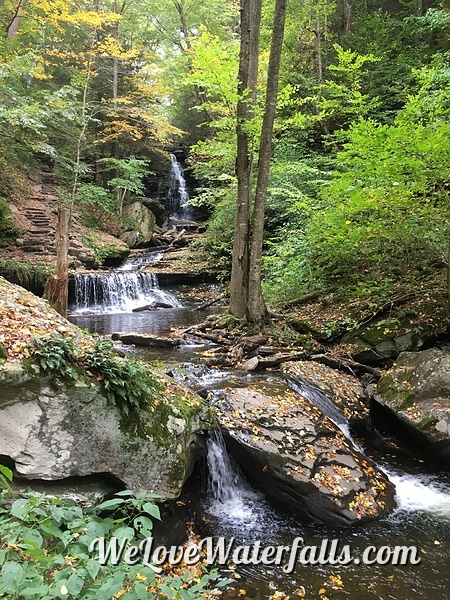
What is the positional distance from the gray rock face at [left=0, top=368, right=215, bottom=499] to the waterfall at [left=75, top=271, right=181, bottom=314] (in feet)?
31.9

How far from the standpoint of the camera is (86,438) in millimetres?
3520

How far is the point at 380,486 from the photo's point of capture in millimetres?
4582

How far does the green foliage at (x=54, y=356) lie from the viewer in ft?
11.0

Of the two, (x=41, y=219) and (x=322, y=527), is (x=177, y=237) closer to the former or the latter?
(x=41, y=219)

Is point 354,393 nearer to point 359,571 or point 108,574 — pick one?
point 359,571

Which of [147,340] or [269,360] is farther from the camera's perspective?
[147,340]

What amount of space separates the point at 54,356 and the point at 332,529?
3.33 meters

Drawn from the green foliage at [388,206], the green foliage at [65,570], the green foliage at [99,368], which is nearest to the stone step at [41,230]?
the green foliage at [388,206]

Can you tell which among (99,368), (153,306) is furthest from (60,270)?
(153,306)

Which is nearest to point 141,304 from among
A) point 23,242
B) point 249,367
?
point 23,242

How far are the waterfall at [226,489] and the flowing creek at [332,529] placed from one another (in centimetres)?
1

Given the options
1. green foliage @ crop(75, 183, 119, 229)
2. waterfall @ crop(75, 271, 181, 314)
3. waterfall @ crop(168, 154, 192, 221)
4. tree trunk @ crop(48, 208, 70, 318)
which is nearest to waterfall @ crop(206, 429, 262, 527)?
tree trunk @ crop(48, 208, 70, 318)

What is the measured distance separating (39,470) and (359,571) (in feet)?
9.77

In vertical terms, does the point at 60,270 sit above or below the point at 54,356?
above
